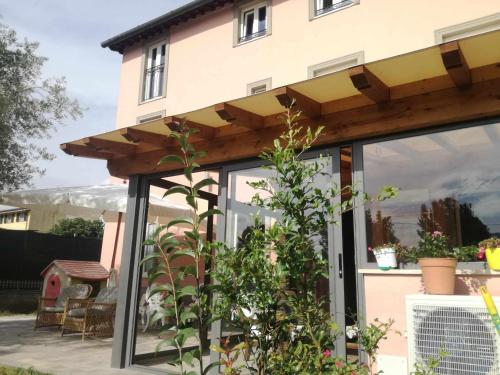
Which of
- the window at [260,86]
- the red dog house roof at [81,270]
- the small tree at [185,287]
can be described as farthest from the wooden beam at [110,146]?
the window at [260,86]

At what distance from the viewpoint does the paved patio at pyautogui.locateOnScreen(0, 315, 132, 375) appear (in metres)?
4.93

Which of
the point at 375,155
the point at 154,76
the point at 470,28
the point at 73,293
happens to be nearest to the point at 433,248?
the point at 375,155

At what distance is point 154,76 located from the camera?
1359cm

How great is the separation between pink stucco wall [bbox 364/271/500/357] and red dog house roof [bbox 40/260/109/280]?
6.96 m

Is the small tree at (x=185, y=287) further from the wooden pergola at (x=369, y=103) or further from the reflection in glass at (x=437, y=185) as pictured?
the reflection in glass at (x=437, y=185)

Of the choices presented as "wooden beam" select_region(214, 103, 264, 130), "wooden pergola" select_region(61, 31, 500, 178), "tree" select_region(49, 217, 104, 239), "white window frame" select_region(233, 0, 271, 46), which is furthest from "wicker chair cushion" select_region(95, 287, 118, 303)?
"tree" select_region(49, 217, 104, 239)

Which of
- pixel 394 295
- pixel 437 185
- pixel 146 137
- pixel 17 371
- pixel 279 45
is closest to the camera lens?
pixel 394 295

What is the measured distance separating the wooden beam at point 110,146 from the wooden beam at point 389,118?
1.21 metres

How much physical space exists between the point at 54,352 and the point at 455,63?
5902 millimetres

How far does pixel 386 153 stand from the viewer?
412 centimetres

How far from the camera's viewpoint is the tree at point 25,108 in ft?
41.5

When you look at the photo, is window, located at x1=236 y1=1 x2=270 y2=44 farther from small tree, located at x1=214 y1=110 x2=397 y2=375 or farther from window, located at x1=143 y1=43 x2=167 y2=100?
small tree, located at x1=214 y1=110 x2=397 y2=375

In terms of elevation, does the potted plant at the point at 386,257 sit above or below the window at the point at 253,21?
below

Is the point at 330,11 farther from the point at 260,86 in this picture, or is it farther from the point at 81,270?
the point at 81,270
